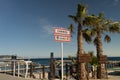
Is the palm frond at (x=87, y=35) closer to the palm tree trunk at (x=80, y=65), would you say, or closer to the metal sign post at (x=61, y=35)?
the palm tree trunk at (x=80, y=65)

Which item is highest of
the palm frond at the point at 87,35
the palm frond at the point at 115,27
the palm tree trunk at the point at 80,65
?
the palm frond at the point at 115,27

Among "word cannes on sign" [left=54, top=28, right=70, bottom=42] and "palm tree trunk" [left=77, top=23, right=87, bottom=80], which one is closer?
"word cannes on sign" [left=54, top=28, right=70, bottom=42]

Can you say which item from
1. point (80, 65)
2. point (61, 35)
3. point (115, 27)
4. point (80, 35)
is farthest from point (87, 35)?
point (61, 35)

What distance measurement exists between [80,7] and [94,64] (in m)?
7.46

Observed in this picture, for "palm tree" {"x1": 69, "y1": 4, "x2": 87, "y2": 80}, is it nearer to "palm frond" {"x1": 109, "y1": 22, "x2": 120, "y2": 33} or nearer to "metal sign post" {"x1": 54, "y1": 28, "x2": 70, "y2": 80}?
"palm frond" {"x1": 109, "y1": 22, "x2": 120, "y2": 33}

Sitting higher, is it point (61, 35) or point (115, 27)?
point (115, 27)

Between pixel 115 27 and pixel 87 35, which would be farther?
pixel 115 27

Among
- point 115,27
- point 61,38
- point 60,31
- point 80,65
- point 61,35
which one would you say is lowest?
point 80,65

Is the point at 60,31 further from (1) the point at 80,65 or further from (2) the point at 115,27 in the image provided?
(2) the point at 115,27

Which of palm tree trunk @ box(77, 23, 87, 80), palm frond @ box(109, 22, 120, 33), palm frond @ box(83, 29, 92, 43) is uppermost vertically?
palm frond @ box(109, 22, 120, 33)

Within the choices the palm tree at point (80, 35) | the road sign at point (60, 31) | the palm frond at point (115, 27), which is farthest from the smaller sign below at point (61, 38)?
the palm frond at point (115, 27)

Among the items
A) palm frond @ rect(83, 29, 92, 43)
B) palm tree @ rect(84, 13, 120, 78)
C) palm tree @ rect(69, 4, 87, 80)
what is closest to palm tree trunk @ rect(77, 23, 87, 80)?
palm tree @ rect(69, 4, 87, 80)

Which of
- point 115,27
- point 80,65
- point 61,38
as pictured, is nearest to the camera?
point 61,38

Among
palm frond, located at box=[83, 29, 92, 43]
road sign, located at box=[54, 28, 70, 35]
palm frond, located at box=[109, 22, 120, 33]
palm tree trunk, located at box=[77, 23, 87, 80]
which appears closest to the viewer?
road sign, located at box=[54, 28, 70, 35]
